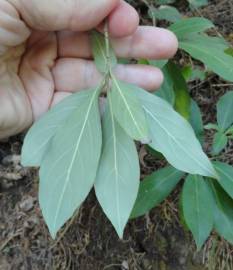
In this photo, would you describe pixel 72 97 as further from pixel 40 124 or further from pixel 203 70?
pixel 203 70

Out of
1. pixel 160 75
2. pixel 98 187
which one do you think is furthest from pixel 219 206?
pixel 98 187

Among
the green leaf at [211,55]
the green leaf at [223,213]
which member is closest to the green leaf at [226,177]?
the green leaf at [223,213]

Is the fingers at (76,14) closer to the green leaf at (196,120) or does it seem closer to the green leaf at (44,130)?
the green leaf at (44,130)

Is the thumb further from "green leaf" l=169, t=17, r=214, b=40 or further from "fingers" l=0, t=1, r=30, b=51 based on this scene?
"green leaf" l=169, t=17, r=214, b=40

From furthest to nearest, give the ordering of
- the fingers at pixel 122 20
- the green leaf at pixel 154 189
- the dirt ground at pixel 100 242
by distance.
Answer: the dirt ground at pixel 100 242 → the green leaf at pixel 154 189 → the fingers at pixel 122 20

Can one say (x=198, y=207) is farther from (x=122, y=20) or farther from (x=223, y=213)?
(x=122, y=20)

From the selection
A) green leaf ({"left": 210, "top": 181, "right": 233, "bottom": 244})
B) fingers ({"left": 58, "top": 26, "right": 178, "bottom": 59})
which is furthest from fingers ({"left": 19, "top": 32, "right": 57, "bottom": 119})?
green leaf ({"left": 210, "top": 181, "right": 233, "bottom": 244})
